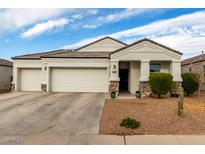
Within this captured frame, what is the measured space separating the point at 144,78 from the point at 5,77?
16897 mm

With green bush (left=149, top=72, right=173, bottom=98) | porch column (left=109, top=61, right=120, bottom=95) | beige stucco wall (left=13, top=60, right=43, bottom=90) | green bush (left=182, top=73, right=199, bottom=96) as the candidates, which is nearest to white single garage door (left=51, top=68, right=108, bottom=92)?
porch column (left=109, top=61, right=120, bottom=95)

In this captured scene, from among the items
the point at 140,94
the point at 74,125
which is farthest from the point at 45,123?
the point at 140,94

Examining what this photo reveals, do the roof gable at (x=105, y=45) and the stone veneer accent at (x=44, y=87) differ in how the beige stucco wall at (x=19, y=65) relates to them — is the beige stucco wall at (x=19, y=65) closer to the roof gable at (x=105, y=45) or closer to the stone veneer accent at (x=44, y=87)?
the stone veneer accent at (x=44, y=87)

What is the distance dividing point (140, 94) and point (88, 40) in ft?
46.6

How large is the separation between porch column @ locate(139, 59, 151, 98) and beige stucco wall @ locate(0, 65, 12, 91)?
53.0 feet

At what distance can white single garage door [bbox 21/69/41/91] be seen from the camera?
23156 millimetres

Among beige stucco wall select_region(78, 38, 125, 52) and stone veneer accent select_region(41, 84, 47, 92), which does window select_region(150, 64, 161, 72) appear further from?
stone veneer accent select_region(41, 84, 47, 92)

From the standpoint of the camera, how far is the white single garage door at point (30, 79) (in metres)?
23.2

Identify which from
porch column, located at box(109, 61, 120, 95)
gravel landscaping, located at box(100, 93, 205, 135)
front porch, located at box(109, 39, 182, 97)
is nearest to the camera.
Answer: gravel landscaping, located at box(100, 93, 205, 135)

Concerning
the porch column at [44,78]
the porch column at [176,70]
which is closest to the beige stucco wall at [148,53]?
the porch column at [176,70]

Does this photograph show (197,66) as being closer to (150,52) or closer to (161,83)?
(150,52)

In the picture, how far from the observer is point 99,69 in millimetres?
21547

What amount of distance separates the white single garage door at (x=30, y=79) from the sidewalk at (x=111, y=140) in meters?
16.3
